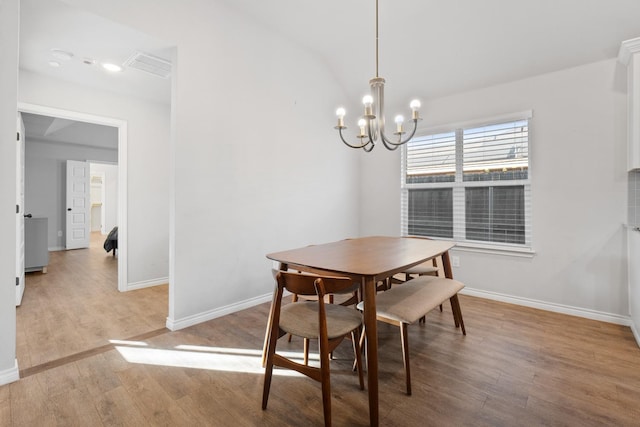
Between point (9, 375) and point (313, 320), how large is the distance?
1.86m

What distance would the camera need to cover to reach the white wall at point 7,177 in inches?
67.1

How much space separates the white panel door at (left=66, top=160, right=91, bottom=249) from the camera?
688 centimetres

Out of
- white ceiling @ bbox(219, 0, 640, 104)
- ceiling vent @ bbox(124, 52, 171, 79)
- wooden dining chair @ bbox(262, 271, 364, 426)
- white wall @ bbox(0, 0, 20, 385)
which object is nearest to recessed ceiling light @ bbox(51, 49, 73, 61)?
ceiling vent @ bbox(124, 52, 171, 79)

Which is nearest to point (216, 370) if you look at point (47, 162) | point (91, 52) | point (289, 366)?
point (289, 366)

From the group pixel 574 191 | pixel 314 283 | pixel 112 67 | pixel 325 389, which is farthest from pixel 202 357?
pixel 574 191

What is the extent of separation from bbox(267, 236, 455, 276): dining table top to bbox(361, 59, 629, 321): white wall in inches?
51.6

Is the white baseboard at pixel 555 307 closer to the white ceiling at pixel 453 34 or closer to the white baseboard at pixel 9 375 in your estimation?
the white ceiling at pixel 453 34

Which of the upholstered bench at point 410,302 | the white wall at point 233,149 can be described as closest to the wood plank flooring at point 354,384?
the upholstered bench at point 410,302

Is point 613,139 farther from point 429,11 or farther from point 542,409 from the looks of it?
point 542,409

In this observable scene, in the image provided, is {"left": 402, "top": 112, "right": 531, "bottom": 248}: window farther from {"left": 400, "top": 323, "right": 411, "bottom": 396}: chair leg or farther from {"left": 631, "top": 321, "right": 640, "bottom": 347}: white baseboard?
{"left": 400, "top": 323, "right": 411, "bottom": 396}: chair leg

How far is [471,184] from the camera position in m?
3.56

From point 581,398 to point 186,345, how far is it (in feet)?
8.50

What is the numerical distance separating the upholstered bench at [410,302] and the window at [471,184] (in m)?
1.46

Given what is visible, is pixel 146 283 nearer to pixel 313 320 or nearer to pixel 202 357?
pixel 202 357
